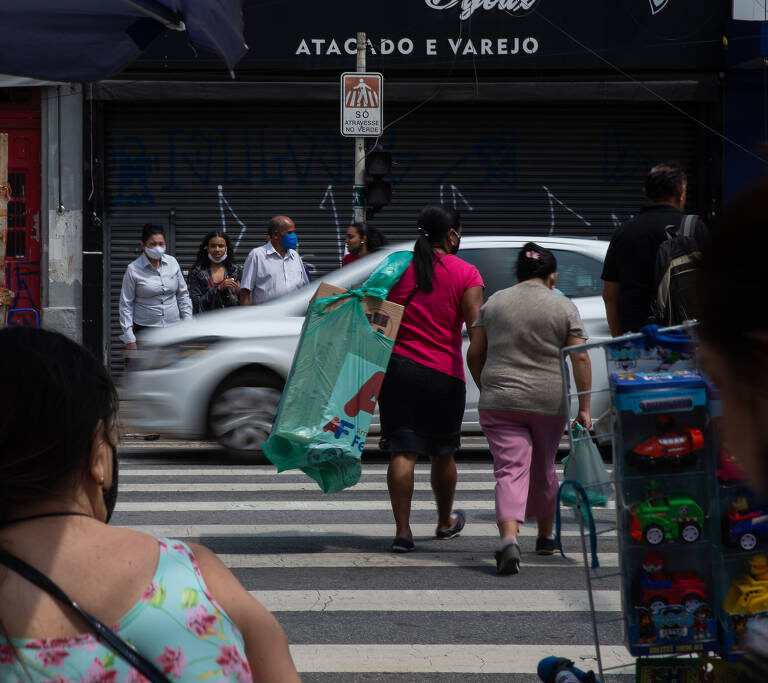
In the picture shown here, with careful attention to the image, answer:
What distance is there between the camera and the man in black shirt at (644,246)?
5.58 meters

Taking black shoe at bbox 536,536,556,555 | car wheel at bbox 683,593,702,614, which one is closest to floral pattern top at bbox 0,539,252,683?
car wheel at bbox 683,593,702,614

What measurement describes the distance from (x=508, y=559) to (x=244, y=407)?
12.0 feet

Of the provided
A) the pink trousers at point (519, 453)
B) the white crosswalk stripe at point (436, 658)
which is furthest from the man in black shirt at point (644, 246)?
the white crosswalk stripe at point (436, 658)

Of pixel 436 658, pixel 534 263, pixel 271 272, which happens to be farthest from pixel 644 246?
pixel 271 272

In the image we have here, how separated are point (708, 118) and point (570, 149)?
187 centimetres

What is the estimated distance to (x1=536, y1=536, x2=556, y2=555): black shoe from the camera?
620 cm

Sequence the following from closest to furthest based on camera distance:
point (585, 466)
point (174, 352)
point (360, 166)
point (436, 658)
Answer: point (585, 466) < point (436, 658) < point (174, 352) < point (360, 166)

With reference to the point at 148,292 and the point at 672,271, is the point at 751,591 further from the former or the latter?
the point at 148,292

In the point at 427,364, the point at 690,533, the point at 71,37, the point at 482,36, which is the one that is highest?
the point at 482,36

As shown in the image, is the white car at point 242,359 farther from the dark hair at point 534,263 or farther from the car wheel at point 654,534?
the car wheel at point 654,534

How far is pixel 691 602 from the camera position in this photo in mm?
3367

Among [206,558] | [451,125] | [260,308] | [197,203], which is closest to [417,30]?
[451,125]

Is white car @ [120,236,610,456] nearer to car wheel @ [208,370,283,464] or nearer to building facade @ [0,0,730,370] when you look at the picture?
car wheel @ [208,370,283,464]

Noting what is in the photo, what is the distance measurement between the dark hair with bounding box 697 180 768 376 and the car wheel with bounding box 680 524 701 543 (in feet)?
7.96
